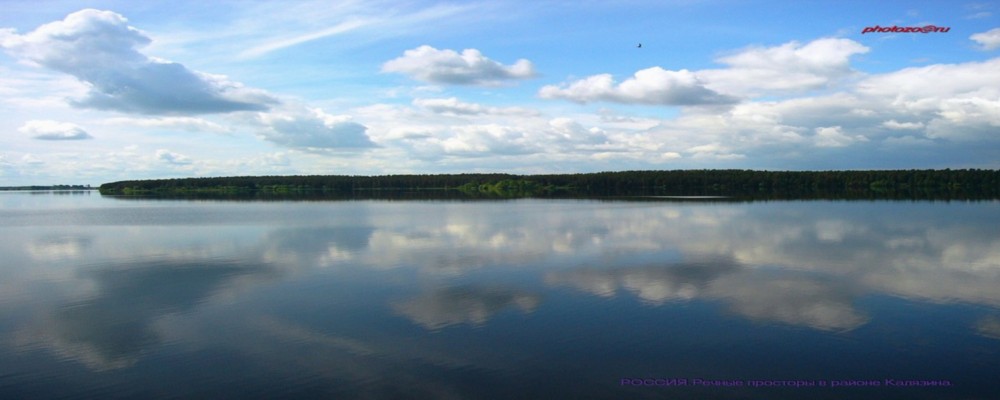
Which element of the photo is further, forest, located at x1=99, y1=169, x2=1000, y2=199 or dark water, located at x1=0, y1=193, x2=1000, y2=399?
forest, located at x1=99, y1=169, x2=1000, y2=199

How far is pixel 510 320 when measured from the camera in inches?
406

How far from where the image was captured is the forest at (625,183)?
8644cm

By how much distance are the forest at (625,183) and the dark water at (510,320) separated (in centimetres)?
5902

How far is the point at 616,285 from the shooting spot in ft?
43.2

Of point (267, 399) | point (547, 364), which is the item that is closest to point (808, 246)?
point (547, 364)

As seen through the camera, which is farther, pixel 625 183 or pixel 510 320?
pixel 625 183

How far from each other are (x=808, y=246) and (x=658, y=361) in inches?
540

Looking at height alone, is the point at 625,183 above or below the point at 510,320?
above

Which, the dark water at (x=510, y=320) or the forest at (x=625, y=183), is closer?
the dark water at (x=510, y=320)

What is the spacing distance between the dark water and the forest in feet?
194

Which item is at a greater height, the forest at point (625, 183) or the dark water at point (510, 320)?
the forest at point (625, 183)

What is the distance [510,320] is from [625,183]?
101 metres

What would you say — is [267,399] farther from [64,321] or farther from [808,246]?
[808,246]

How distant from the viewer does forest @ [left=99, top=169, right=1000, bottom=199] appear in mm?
86438
